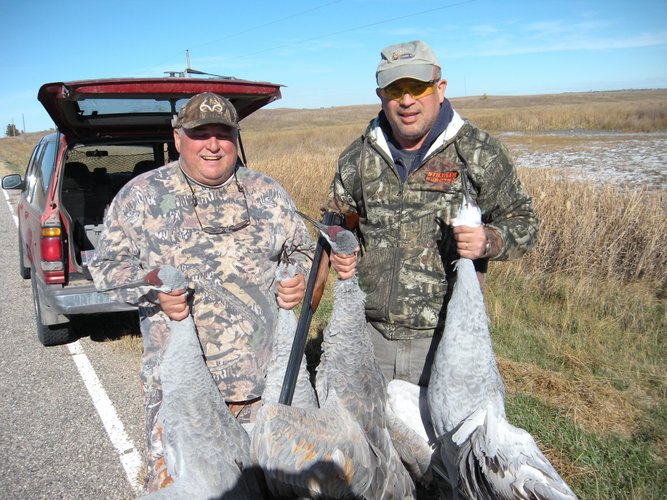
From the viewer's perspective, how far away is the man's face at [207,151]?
2.69m

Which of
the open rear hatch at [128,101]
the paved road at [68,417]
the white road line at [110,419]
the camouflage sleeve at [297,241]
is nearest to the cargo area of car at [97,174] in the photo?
the open rear hatch at [128,101]

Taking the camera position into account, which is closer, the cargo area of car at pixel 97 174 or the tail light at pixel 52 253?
the tail light at pixel 52 253

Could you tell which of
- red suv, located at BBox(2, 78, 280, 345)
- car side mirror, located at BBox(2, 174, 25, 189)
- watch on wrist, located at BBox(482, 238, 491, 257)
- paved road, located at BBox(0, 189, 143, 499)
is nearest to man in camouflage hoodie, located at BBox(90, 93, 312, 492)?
watch on wrist, located at BBox(482, 238, 491, 257)

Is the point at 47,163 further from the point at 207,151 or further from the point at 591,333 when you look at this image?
the point at 591,333

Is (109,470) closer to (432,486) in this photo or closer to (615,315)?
(432,486)

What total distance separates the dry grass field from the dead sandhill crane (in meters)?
1.62

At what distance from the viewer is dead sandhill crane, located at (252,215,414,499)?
2281mm

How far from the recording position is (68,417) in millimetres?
4684

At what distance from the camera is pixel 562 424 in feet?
12.9

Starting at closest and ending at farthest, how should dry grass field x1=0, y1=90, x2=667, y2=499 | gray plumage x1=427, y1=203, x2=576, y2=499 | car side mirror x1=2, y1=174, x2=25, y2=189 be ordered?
gray plumage x1=427, y1=203, x2=576, y2=499, dry grass field x1=0, y1=90, x2=667, y2=499, car side mirror x1=2, y1=174, x2=25, y2=189

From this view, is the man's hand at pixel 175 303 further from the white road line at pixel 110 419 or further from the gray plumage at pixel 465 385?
the white road line at pixel 110 419

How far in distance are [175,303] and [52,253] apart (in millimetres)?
3839

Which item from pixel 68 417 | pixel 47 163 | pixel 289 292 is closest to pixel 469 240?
pixel 289 292

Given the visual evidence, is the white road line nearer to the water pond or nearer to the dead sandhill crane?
the dead sandhill crane
